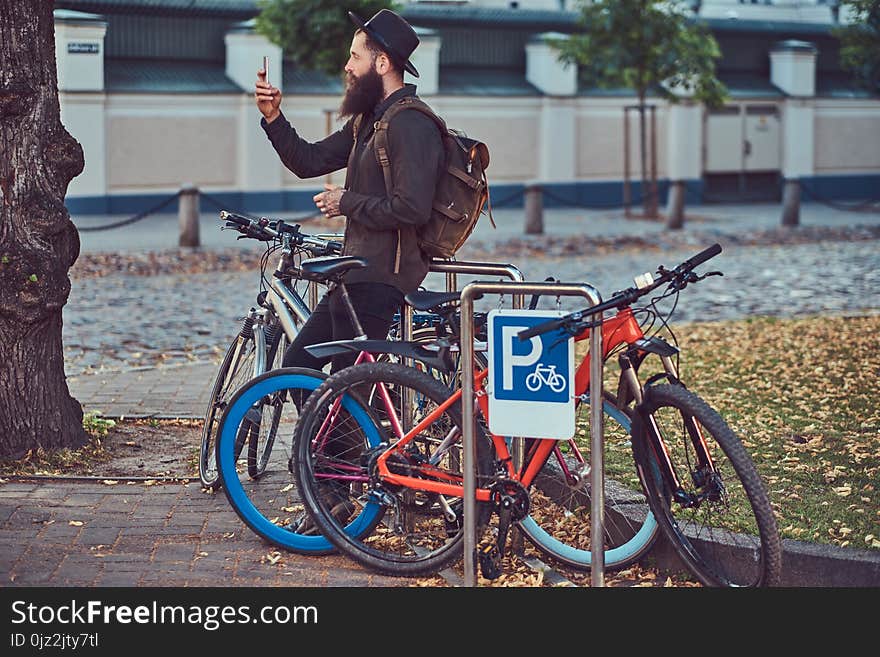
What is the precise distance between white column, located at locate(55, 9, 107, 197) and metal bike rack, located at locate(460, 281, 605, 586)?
21347 millimetres

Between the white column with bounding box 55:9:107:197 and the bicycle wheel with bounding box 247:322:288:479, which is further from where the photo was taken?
the white column with bounding box 55:9:107:197

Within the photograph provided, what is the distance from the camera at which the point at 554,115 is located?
3061cm

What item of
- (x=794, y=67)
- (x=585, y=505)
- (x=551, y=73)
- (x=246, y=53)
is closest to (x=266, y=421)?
(x=585, y=505)

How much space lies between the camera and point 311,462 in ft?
16.9

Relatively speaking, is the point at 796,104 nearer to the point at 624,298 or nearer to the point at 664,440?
the point at 664,440

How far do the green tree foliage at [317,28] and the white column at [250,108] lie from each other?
3325 millimetres

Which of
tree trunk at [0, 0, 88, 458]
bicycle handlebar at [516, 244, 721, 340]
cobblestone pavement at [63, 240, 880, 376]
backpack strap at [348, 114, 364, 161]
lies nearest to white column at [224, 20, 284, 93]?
cobblestone pavement at [63, 240, 880, 376]

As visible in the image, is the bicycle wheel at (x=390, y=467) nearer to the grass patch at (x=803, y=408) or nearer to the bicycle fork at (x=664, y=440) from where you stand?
the bicycle fork at (x=664, y=440)

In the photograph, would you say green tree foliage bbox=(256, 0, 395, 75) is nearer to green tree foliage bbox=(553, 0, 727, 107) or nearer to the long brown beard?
green tree foliage bbox=(553, 0, 727, 107)

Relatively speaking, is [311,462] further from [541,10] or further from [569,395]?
[541,10]

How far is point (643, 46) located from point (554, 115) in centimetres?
636

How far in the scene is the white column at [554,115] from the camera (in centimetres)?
3059

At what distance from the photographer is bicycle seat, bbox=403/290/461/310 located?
5.03 m

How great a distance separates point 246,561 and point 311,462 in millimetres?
452
